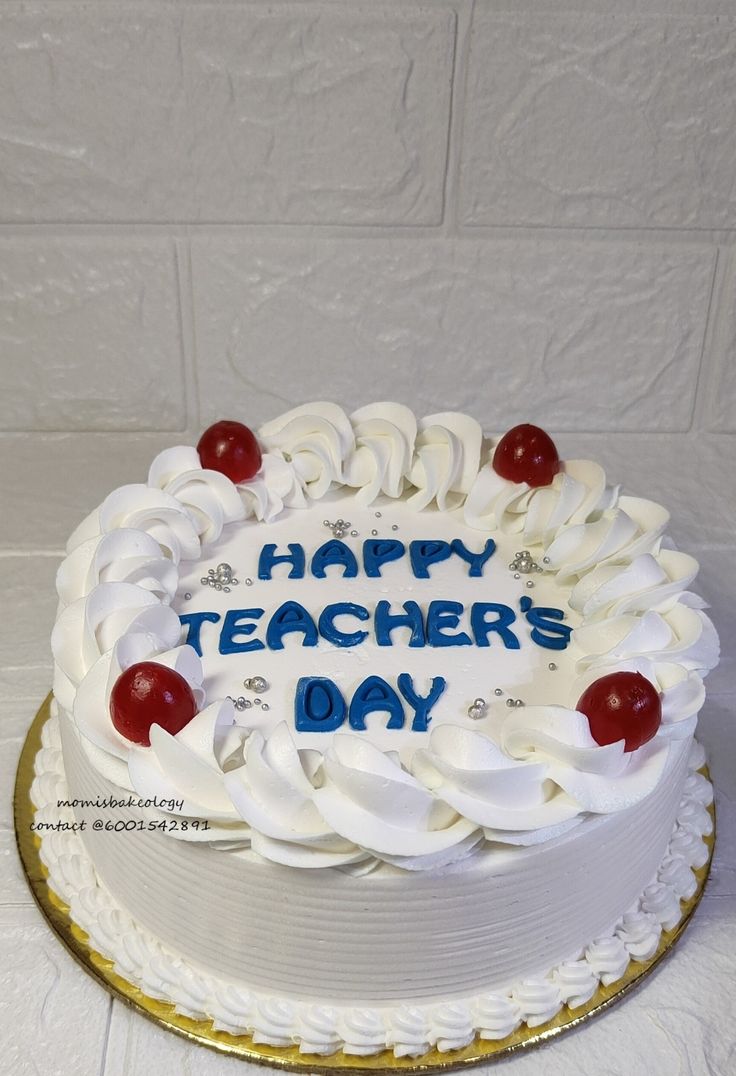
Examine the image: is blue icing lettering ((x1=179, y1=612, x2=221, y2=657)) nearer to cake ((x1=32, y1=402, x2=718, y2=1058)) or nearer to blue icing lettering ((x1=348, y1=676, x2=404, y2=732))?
cake ((x1=32, y1=402, x2=718, y2=1058))

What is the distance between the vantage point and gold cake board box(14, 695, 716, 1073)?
1.34m

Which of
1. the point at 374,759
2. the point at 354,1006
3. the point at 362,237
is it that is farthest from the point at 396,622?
the point at 362,237

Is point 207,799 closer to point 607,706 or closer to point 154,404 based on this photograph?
point 607,706

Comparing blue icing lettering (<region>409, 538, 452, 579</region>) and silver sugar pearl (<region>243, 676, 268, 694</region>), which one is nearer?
silver sugar pearl (<region>243, 676, 268, 694</region>)

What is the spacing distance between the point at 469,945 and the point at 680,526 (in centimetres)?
127

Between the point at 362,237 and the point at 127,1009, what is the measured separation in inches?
61.7

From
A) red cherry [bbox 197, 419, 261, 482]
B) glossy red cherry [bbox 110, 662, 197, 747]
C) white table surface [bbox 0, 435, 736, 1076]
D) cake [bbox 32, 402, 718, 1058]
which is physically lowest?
white table surface [bbox 0, 435, 736, 1076]

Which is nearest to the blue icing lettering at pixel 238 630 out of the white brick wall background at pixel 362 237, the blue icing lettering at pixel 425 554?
the blue icing lettering at pixel 425 554

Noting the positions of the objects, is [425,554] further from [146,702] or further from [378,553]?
[146,702]

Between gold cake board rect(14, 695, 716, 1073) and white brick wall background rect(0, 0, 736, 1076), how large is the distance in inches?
17.4

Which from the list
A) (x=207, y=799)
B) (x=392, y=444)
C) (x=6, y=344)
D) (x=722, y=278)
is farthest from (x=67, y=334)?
(x=207, y=799)

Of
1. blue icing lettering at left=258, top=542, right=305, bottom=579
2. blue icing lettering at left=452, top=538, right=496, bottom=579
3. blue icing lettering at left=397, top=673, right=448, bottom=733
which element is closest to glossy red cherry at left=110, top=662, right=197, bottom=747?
blue icing lettering at left=397, top=673, right=448, bottom=733

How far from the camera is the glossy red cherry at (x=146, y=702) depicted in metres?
1.29

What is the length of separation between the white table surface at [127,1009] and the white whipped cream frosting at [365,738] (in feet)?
0.31
